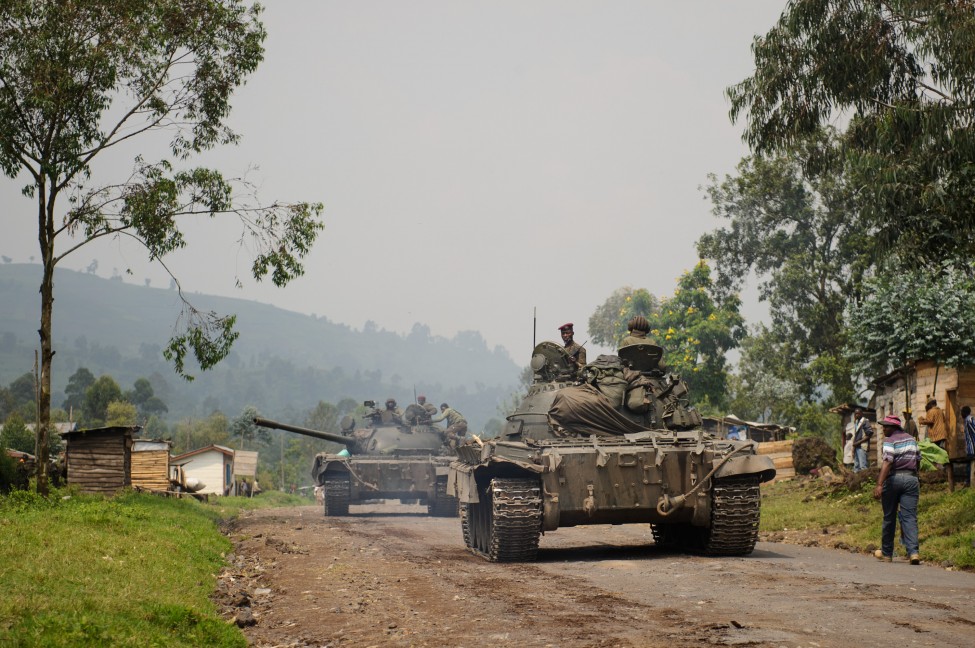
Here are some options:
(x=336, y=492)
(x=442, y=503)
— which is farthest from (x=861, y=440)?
(x=336, y=492)

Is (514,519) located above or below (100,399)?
below

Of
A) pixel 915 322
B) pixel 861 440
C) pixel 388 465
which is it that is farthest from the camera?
pixel 915 322

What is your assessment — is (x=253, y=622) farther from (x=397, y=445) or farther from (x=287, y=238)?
(x=397, y=445)

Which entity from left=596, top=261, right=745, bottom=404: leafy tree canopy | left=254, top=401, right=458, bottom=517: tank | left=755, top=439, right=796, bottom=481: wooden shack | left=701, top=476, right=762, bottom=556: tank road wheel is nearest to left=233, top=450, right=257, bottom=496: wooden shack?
left=596, top=261, right=745, bottom=404: leafy tree canopy

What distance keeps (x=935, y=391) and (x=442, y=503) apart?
39.0 ft

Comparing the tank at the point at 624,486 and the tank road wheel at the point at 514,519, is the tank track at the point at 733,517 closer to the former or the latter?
the tank at the point at 624,486

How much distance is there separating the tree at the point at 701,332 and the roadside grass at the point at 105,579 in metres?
31.9

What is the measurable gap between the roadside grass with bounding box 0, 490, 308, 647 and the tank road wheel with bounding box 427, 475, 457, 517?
7.91 m

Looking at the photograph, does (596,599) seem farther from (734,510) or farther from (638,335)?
(638,335)

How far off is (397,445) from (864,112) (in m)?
13.7

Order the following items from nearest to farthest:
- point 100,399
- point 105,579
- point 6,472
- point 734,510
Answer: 1. point 105,579
2. point 734,510
3. point 6,472
4. point 100,399

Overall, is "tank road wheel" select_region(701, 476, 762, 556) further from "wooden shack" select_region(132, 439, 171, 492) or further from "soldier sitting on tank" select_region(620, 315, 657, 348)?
"wooden shack" select_region(132, 439, 171, 492)

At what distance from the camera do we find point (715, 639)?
22.8 ft

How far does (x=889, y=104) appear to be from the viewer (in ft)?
60.6
